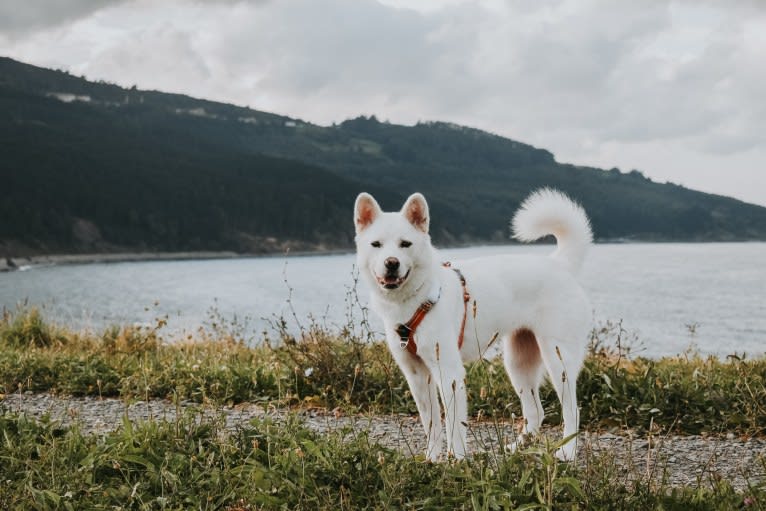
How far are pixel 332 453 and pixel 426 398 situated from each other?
99cm

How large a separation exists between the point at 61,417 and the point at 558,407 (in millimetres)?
4227

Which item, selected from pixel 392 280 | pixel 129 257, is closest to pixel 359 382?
pixel 392 280

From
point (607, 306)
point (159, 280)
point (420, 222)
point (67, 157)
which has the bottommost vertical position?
point (159, 280)

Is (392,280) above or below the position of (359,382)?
above

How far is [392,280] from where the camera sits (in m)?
4.41

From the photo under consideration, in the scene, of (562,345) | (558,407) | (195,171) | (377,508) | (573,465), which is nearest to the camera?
(377,508)

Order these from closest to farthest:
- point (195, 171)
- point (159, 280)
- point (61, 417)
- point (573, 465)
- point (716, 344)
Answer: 1. point (573, 465)
2. point (61, 417)
3. point (716, 344)
4. point (159, 280)
5. point (195, 171)

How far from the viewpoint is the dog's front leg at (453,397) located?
4.38 metres

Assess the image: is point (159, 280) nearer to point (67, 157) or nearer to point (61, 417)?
point (61, 417)

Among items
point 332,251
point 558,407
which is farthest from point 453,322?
point 332,251

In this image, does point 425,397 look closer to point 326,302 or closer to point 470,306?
point 470,306

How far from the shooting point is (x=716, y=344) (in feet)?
81.8

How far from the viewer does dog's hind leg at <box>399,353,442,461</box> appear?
4.73 metres

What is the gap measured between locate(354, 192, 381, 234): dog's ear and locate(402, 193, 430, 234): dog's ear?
0.67 feet
